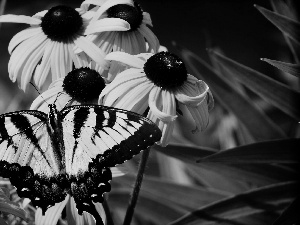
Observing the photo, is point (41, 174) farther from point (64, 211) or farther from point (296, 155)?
point (296, 155)

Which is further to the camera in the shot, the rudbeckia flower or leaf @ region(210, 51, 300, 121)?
leaf @ region(210, 51, 300, 121)

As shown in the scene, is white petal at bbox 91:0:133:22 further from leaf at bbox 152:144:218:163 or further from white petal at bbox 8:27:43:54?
leaf at bbox 152:144:218:163

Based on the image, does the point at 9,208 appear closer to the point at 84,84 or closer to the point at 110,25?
the point at 84,84

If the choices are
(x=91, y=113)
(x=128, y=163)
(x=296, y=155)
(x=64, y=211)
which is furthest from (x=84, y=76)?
(x=128, y=163)

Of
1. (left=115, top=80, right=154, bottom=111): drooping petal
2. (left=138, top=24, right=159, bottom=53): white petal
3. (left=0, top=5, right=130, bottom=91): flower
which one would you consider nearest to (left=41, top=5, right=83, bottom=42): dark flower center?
(left=0, top=5, right=130, bottom=91): flower

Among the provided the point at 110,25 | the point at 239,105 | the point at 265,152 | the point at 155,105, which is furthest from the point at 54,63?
the point at 239,105

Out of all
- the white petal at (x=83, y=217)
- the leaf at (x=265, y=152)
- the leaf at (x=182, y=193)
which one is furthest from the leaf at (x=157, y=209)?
the white petal at (x=83, y=217)
